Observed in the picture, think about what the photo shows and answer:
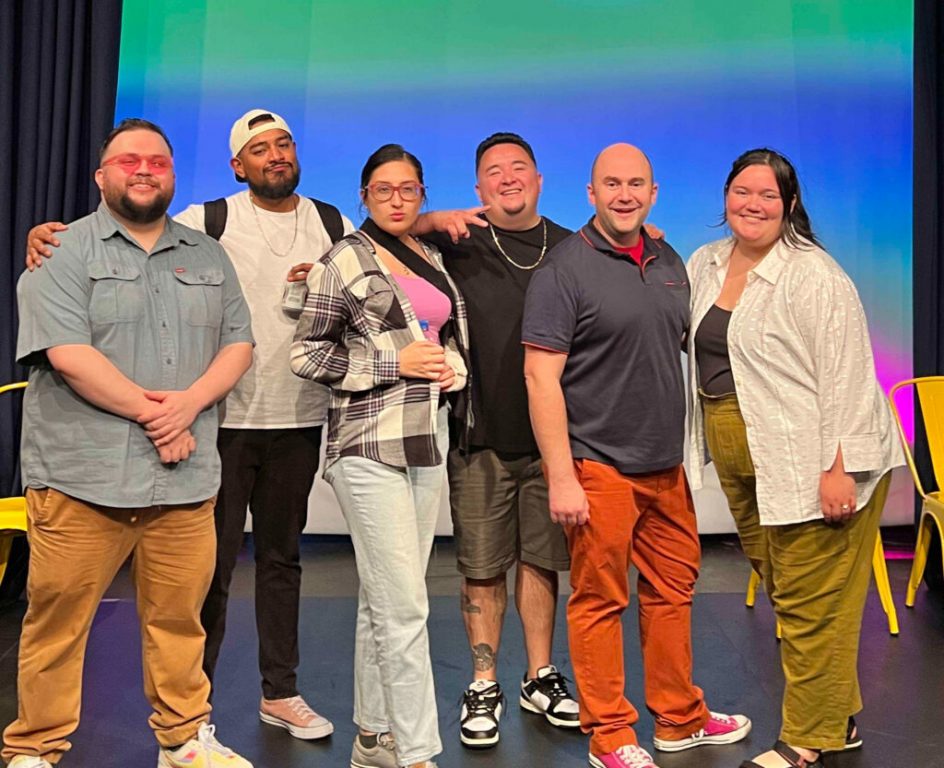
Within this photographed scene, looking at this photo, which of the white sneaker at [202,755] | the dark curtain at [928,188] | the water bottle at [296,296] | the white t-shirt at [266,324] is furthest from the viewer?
the dark curtain at [928,188]

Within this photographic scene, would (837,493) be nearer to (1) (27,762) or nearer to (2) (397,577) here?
(2) (397,577)

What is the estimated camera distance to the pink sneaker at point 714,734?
2.99 meters

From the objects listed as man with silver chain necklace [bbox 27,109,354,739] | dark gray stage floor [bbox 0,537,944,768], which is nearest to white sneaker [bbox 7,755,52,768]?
dark gray stage floor [bbox 0,537,944,768]

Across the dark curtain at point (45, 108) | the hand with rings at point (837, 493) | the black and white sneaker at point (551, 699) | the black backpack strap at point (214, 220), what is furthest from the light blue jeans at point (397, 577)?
the dark curtain at point (45, 108)

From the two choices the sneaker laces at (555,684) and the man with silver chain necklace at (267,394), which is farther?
the sneaker laces at (555,684)

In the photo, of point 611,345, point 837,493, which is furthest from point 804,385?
point 611,345

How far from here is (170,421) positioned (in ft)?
8.64

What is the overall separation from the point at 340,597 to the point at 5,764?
1768mm

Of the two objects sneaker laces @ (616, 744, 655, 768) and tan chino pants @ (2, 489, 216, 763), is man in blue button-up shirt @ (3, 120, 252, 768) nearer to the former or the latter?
tan chino pants @ (2, 489, 216, 763)

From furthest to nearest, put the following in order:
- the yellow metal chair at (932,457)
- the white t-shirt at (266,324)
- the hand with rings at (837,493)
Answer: the yellow metal chair at (932,457) → the white t-shirt at (266,324) → the hand with rings at (837,493)

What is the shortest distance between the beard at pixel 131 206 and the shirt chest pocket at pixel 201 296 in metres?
0.15

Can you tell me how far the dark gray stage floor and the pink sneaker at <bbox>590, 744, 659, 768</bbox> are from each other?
102mm

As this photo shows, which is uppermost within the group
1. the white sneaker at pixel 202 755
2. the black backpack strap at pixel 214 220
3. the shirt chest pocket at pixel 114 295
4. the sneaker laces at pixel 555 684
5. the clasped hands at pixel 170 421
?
the black backpack strap at pixel 214 220

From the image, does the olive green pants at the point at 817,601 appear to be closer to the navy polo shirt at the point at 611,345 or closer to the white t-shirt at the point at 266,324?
the navy polo shirt at the point at 611,345
